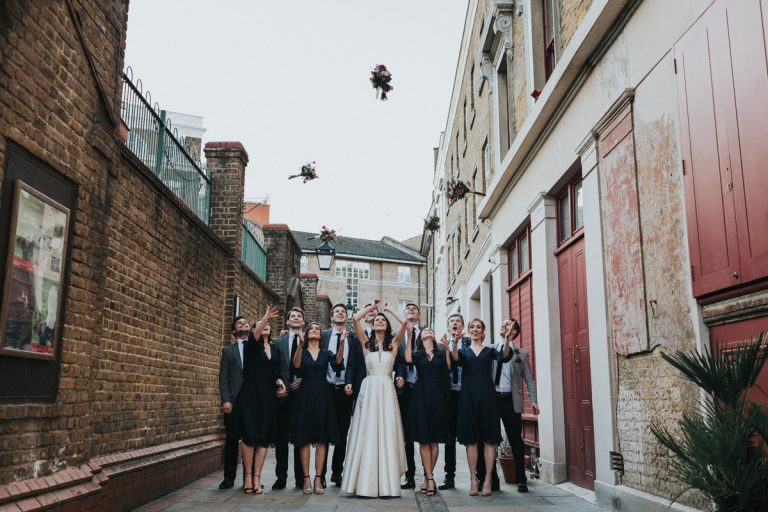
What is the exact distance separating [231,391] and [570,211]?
5006 millimetres

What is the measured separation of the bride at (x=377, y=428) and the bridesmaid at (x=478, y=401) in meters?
0.77

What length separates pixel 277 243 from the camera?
63.1ft

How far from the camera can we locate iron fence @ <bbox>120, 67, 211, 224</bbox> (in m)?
8.43

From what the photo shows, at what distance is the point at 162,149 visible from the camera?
9.66m

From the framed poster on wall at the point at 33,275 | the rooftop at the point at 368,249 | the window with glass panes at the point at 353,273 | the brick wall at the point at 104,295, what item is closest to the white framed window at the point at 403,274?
the rooftop at the point at 368,249

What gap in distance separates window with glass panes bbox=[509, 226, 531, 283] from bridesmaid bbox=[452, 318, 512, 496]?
12.2ft

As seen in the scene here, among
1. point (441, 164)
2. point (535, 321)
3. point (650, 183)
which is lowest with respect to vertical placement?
point (535, 321)

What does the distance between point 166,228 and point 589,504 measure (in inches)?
230

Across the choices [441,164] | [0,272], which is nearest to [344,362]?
[0,272]

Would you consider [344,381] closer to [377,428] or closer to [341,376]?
[341,376]

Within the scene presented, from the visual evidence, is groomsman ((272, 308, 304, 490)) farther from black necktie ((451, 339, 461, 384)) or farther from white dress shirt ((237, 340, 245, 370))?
black necktie ((451, 339, 461, 384))

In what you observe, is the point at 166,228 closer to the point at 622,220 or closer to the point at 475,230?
the point at 622,220

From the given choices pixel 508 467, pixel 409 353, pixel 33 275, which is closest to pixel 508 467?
pixel 508 467

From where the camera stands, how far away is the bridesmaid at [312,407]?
8.53 metres
